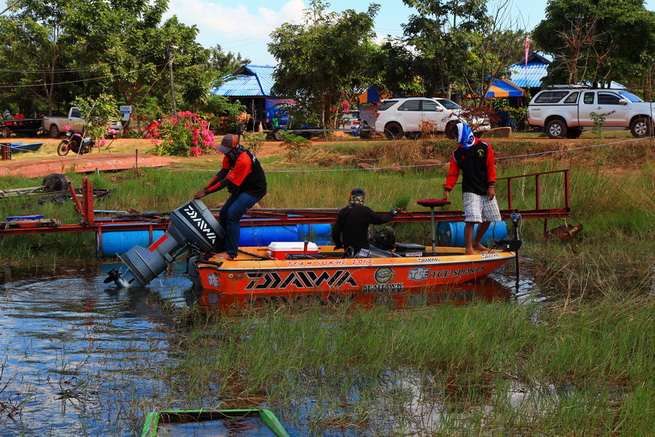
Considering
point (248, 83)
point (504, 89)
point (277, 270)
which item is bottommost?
point (277, 270)

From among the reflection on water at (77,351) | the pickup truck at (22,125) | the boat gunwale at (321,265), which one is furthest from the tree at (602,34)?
the reflection on water at (77,351)

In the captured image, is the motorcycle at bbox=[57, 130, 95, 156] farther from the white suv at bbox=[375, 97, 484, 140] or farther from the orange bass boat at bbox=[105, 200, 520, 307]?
the orange bass boat at bbox=[105, 200, 520, 307]

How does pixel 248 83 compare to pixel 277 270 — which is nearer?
pixel 277 270

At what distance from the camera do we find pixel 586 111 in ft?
81.4

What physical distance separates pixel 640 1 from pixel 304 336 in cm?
2996

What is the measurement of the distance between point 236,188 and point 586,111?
16864 mm

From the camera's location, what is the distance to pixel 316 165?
76.4 ft

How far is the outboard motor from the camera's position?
33.8ft

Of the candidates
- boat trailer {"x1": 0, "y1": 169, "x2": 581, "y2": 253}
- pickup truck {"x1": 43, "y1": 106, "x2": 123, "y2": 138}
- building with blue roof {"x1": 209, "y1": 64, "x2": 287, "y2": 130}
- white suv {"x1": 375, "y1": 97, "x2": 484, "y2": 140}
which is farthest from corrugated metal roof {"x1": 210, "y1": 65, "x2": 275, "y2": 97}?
boat trailer {"x1": 0, "y1": 169, "x2": 581, "y2": 253}

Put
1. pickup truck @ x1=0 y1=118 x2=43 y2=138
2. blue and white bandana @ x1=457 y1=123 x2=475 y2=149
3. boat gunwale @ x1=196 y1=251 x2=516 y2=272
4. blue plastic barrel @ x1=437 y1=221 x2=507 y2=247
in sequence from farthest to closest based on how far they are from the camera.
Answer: pickup truck @ x1=0 y1=118 x2=43 y2=138 → blue plastic barrel @ x1=437 y1=221 x2=507 y2=247 → blue and white bandana @ x1=457 y1=123 x2=475 y2=149 → boat gunwale @ x1=196 y1=251 x2=516 y2=272

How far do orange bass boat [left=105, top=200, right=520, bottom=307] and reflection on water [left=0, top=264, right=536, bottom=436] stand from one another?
0.34 m

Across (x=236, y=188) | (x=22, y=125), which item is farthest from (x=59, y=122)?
(x=236, y=188)

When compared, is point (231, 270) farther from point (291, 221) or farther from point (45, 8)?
point (45, 8)

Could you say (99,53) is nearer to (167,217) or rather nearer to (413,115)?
(413,115)
